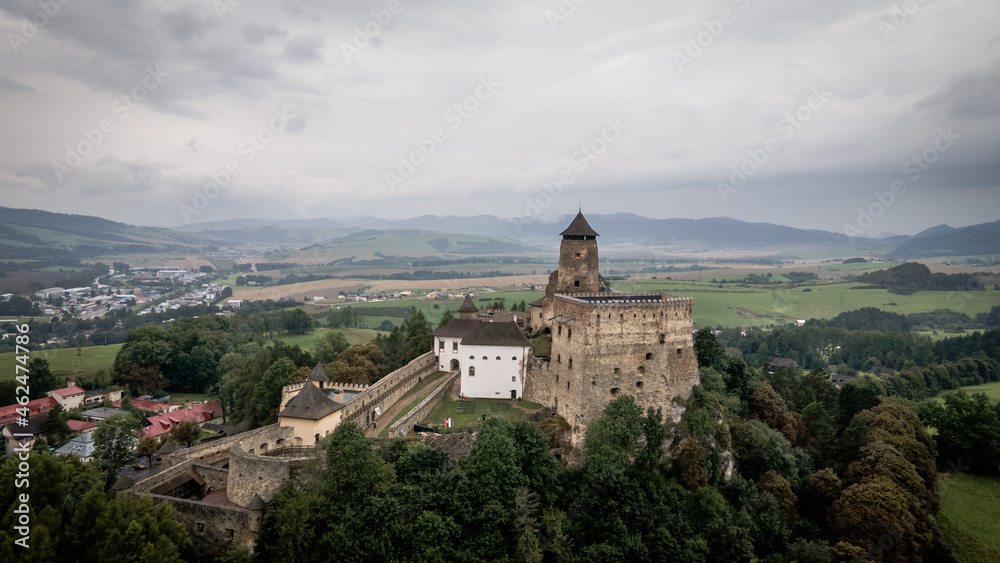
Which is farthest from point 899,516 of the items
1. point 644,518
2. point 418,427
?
point 418,427

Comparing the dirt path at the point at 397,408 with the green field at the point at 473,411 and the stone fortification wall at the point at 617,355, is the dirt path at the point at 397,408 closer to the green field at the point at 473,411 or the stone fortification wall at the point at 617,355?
the green field at the point at 473,411

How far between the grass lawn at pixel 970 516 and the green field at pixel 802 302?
73.2 m

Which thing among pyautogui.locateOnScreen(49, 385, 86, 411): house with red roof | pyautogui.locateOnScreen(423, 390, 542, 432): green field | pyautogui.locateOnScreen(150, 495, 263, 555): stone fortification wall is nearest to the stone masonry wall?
pyautogui.locateOnScreen(150, 495, 263, 555): stone fortification wall

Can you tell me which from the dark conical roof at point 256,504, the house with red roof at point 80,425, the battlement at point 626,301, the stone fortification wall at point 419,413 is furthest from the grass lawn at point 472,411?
the house with red roof at point 80,425

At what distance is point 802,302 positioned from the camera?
142000 millimetres

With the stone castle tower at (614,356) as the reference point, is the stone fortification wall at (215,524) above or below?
below

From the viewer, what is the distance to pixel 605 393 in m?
35.7

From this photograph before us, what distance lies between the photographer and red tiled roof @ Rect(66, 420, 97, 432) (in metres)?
54.2

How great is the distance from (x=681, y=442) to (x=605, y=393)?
19.5 feet

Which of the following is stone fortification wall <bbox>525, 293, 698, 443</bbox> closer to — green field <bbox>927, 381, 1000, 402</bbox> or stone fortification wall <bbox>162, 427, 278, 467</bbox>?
stone fortification wall <bbox>162, 427, 278, 467</bbox>

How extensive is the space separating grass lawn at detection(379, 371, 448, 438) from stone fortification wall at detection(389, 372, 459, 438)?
2.50ft

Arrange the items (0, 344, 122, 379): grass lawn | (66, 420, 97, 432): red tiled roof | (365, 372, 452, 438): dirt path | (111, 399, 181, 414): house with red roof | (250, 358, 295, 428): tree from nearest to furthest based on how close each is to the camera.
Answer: (365, 372, 452, 438): dirt path
(250, 358, 295, 428): tree
(66, 420, 97, 432): red tiled roof
(111, 399, 181, 414): house with red roof
(0, 344, 122, 379): grass lawn

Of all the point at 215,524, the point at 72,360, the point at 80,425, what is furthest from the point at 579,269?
the point at 72,360

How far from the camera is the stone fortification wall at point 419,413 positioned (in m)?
35.5
